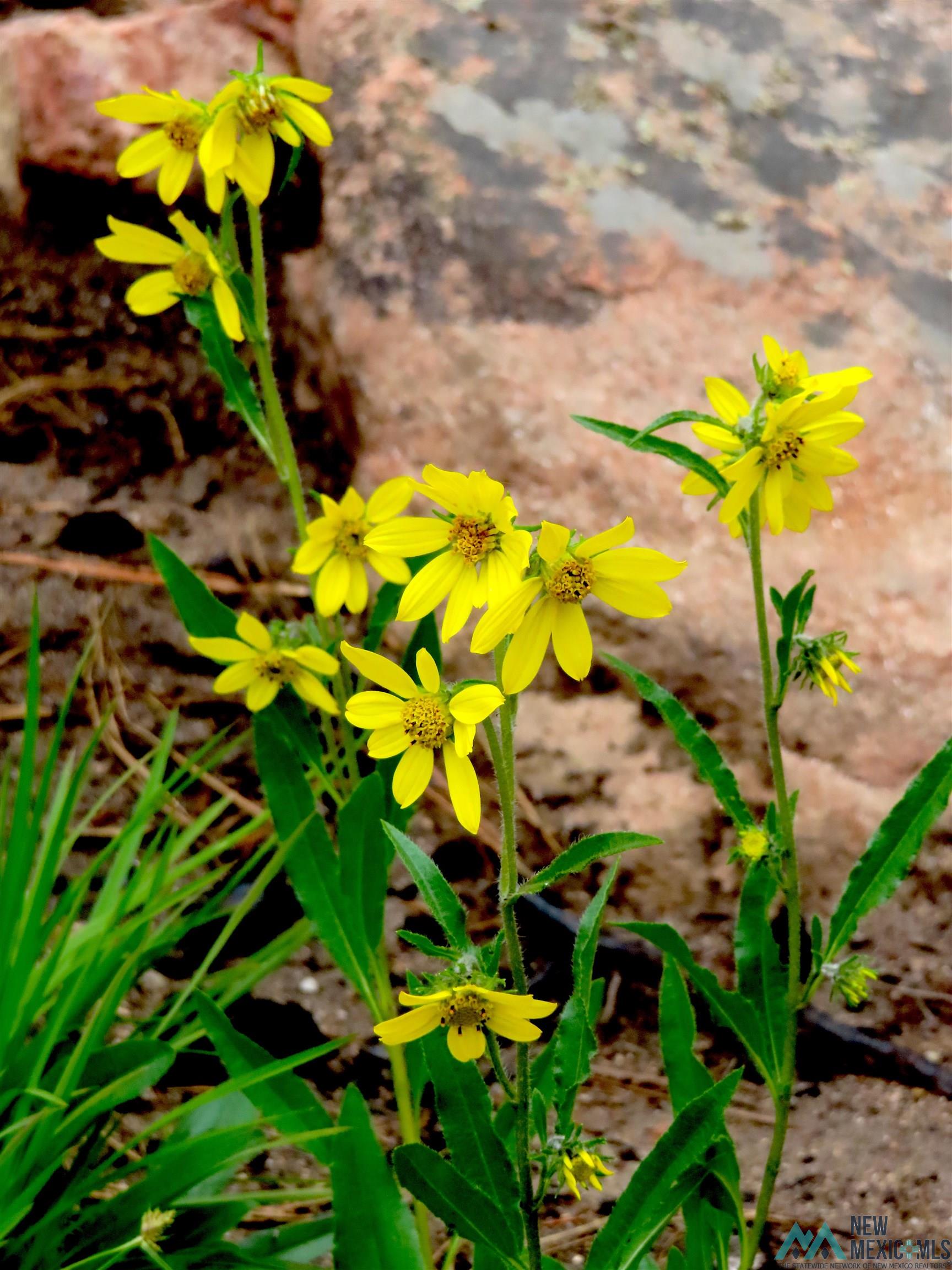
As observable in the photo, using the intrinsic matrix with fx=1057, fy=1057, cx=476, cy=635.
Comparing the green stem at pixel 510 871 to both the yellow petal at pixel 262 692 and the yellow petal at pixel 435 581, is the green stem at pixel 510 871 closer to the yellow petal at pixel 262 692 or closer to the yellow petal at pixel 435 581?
the yellow petal at pixel 435 581

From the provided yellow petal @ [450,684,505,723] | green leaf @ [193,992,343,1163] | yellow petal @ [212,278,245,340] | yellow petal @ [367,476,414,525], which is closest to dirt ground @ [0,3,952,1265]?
green leaf @ [193,992,343,1163]

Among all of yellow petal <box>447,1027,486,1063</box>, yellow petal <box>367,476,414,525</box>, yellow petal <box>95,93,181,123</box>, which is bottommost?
yellow petal <box>447,1027,486,1063</box>

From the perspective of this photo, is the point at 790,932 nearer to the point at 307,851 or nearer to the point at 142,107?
the point at 307,851

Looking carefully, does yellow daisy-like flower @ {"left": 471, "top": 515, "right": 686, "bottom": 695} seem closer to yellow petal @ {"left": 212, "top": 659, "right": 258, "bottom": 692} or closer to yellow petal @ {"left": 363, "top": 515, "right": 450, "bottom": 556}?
yellow petal @ {"left": 363, "top": 515, "right": 450, "bottom": 556}

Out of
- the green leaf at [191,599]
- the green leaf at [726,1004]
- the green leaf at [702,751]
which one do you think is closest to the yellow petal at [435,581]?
the green leaf at [702,751]

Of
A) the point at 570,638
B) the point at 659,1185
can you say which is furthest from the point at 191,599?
the point at 659,1185

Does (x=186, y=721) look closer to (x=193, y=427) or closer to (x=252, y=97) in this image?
(x=193, y=427)
